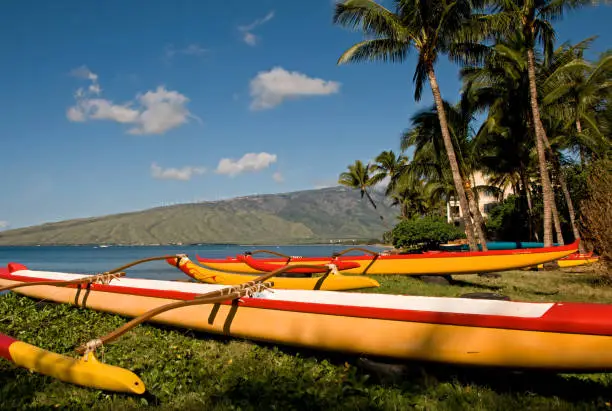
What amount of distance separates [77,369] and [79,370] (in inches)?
1.1

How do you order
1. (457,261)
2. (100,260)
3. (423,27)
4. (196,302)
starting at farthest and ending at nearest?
(100,260)
(423,27)
(457,261)
(196,302)

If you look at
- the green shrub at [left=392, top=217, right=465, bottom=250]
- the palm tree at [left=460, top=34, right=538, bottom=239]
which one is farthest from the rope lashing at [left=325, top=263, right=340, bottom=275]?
the green shrub at [left=392, top=217, right=465, bottom=250]

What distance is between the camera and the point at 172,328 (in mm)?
6008

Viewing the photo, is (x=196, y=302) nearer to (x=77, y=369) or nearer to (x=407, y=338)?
(x=77, y=369)

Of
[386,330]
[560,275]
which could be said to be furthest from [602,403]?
[560,275]

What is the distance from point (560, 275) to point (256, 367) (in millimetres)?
12152

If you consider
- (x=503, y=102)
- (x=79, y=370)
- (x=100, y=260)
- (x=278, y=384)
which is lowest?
(x=100, y=260)

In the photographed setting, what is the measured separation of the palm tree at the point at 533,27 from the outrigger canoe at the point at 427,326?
478 inches

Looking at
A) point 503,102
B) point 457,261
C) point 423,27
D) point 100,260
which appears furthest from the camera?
point 100,260

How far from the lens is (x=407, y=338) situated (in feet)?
12.5

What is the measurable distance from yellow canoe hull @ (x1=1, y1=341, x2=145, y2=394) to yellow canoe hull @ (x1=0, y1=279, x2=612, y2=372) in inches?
56.8

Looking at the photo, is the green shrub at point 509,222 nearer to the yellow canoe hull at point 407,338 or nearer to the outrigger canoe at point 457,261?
the outrigger canoe at point 457,261

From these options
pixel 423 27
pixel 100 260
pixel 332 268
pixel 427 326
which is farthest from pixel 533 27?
pixel 100 260

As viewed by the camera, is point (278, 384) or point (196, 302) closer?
point (278, 384)
